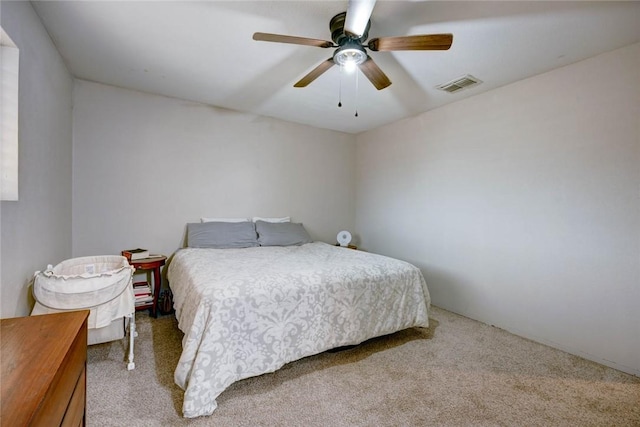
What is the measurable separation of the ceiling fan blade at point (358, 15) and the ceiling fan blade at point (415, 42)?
14 cm

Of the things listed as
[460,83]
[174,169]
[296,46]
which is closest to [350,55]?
[296,46]

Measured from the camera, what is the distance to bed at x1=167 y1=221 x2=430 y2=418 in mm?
1613

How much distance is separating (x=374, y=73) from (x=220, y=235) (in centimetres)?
232

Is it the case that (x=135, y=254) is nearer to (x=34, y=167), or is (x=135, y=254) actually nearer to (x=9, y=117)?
(x=34, y=167)

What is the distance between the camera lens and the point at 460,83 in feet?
8.89

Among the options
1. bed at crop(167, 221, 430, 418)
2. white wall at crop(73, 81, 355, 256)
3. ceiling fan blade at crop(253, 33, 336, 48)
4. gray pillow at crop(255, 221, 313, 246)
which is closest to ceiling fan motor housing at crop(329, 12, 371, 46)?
ceiling fan blade at crop(253, 33, 336, 48)

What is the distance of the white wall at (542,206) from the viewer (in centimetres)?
211

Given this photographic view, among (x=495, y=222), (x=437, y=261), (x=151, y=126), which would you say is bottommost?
(x=437, y=261)

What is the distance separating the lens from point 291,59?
2.35m

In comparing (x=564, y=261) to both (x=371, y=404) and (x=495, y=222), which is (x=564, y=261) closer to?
(x=495, y=222)

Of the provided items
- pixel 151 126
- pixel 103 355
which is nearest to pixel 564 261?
pixel 103 355

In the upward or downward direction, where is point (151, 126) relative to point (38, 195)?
upward

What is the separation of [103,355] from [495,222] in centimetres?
364

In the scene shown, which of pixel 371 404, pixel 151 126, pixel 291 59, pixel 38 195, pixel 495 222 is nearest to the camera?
pixel 371 404
